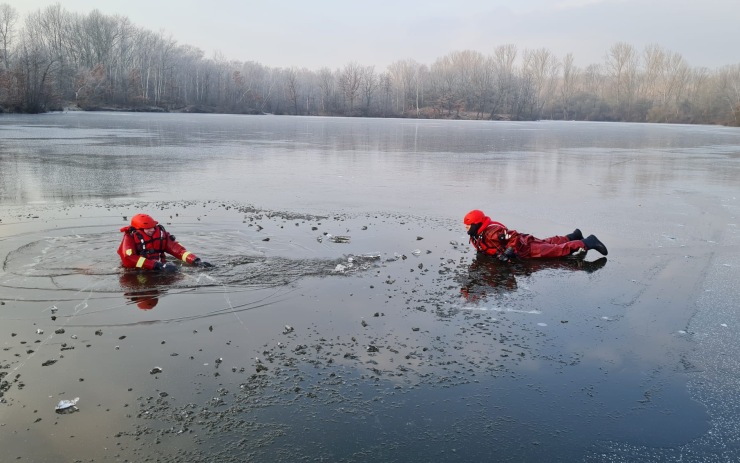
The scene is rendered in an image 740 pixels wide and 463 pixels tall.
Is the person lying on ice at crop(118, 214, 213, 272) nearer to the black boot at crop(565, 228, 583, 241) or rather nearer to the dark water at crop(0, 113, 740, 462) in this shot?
the dark water at crop(0, 113, 740, 462)

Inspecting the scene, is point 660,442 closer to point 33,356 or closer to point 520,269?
point 520,269

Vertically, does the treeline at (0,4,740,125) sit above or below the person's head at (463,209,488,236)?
above

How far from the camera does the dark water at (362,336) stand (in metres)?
4.08

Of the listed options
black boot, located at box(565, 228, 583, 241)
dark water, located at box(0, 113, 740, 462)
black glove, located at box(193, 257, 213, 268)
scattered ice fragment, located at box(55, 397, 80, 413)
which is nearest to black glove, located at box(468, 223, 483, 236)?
dark water, located at box(0, 113, 740, 462)

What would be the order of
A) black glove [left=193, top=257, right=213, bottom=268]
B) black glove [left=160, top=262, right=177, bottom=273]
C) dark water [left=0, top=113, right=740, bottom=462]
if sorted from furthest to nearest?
black glove [left=193, top=257, right=213, bottom=268], black glove [left=160, top=262, right=177, bottom=273], dark water [left=0, top=113, right=740, bottom=462]

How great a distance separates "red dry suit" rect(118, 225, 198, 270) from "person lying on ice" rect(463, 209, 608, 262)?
165 inches

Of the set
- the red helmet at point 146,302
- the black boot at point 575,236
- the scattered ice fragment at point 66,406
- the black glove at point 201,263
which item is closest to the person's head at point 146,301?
the red helmet at point 146,302

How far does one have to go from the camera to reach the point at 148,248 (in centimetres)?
784

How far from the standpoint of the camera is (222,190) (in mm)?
13953

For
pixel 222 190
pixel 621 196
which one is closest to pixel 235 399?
pixel 222 190

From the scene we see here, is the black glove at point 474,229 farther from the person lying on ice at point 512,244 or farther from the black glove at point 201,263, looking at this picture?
the black glove at point 201,263

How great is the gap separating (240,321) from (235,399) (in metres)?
1.63

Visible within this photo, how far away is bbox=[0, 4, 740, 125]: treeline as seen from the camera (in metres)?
86.2

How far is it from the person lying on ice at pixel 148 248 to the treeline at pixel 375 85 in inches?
2937
